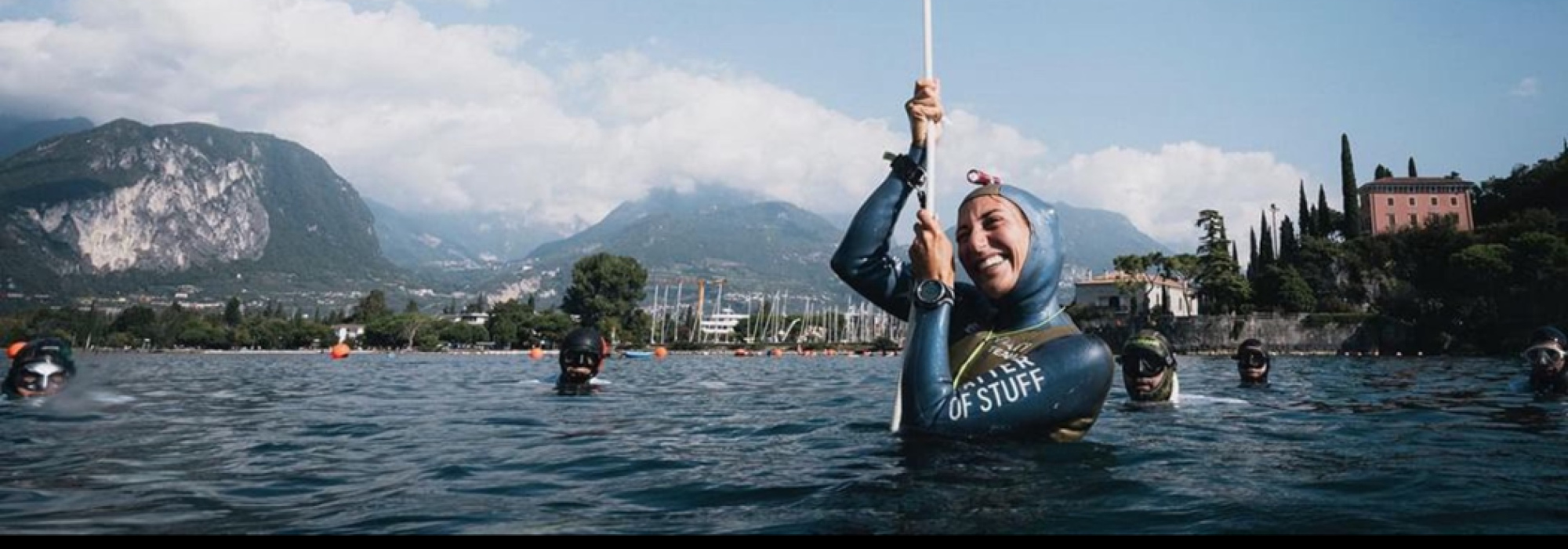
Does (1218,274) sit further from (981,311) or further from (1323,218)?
(981,311)

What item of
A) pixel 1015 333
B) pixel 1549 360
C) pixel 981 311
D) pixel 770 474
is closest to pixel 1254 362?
pixel 1549 360

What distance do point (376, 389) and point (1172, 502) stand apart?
18.2 metres

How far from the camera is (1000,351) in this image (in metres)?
6.84

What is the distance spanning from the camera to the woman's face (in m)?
6.92

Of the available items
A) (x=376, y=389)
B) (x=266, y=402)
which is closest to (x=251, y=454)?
(x=266, y=402)

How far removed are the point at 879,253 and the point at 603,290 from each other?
466 feet

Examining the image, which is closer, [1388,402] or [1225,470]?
[1225,470]

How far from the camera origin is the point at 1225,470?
600 centimetres

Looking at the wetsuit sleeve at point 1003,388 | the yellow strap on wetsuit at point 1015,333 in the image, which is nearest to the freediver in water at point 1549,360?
the yellow strap on wetsuit at point 1015,333

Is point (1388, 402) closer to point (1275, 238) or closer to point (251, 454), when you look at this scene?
point (251, 454)

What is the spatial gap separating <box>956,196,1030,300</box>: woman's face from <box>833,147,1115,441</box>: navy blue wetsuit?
85 mm

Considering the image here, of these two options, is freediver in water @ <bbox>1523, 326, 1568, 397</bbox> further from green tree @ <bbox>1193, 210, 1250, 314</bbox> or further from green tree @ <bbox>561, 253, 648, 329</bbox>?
green tree @ <bbox>561, 253, 648, 329</bbox>

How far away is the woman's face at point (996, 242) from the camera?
22.7 ft

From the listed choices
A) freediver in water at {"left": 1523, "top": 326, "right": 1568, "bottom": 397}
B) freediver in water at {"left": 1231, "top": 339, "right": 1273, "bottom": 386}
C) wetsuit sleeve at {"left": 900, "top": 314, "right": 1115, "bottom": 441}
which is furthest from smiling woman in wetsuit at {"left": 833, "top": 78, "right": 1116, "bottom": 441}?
freediver in water at {"left": 1231, "top": 339, "right": 1273, "bottom": 386}
